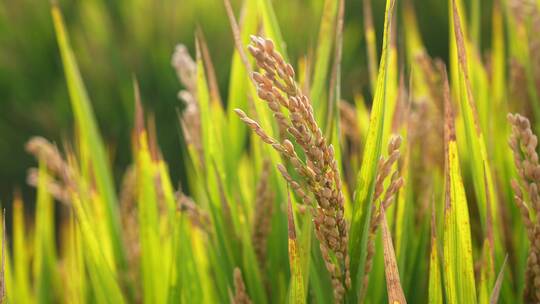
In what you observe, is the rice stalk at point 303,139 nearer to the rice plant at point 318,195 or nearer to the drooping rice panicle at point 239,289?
the rice plant at point 318,195

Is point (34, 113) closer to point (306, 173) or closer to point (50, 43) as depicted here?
point (50, 43)

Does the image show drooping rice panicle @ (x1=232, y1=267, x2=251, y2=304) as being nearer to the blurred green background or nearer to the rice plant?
the rice plant

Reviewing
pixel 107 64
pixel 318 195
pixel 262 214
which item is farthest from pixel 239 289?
pixel 107 64

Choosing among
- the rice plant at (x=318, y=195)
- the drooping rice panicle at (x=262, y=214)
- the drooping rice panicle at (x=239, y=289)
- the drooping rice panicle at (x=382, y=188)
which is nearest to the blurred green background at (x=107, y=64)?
the rice plant at (x=318, y=195)

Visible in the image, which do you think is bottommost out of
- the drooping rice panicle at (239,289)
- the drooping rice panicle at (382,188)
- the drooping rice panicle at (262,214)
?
the drooping rice panicle at (239,289)

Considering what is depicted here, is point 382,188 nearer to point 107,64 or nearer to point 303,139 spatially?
point 303,139

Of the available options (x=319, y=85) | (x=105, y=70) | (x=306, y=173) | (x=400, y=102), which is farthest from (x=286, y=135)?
(x=105, y=70)
